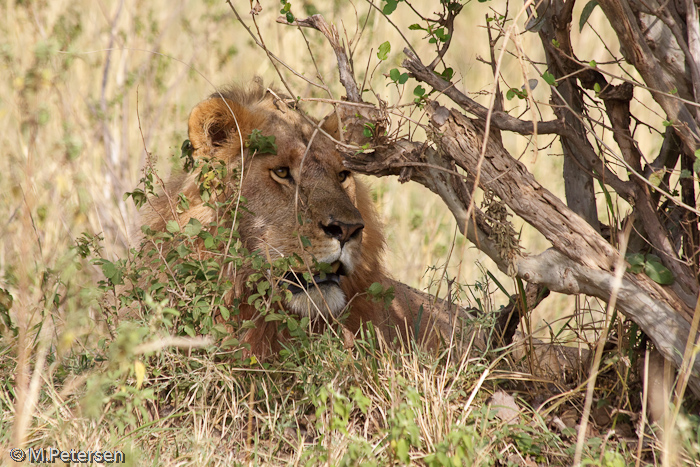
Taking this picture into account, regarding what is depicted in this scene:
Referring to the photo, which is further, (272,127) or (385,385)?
(272,127)

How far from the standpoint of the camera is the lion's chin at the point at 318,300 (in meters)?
3.50

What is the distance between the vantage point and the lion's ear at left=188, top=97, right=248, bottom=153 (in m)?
3.62

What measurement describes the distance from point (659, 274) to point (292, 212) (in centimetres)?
175

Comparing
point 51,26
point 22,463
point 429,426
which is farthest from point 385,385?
point 51,26

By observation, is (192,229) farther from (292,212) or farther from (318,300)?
(318,300)

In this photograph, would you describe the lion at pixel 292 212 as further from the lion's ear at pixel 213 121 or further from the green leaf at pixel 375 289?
the green leaf at pixel 375 289

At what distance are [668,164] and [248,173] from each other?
2029mm

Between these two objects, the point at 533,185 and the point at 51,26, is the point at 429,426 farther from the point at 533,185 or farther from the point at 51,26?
the point at 51,26

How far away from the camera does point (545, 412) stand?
115 inches

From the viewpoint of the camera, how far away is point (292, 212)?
362 centimetres

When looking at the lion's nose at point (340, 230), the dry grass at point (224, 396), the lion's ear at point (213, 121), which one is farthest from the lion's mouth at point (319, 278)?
the lion's ear at point (213, 121)

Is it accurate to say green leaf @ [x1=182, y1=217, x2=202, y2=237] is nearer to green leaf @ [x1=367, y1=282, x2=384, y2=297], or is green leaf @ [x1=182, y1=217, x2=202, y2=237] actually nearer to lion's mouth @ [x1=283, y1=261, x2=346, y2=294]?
lion's mouth @ [x1=283, y1=261, x2=346, y2=294]

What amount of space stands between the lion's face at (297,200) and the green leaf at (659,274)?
1.34 m

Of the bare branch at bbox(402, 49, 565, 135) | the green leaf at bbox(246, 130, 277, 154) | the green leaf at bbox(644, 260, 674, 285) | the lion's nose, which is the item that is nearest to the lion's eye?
the green leaf at bbox(246, 130, 277, 154)
